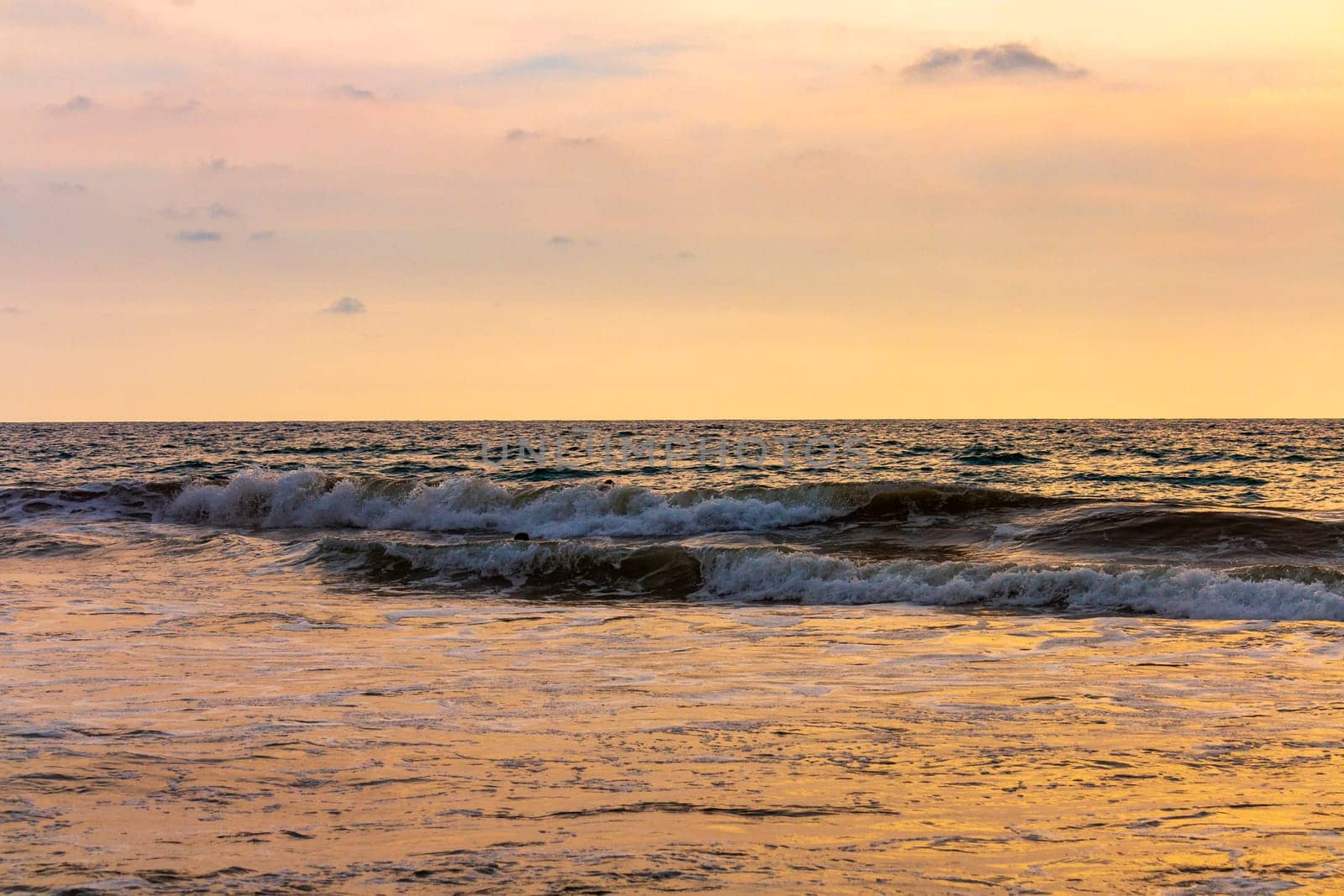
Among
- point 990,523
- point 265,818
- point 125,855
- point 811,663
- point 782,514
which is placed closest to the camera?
point 125,855

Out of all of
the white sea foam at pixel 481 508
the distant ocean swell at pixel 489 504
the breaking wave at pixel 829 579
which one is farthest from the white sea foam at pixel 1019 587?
the distant ocean swell at pixel 489 504

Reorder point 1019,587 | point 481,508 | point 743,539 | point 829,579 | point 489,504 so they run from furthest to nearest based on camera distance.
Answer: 1. point 489,504
2. point 481,508
3. point 743,539
4. point 829,579
5. point 1019,587

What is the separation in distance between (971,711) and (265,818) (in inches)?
178

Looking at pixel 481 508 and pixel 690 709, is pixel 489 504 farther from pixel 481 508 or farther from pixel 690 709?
pixel 690 709

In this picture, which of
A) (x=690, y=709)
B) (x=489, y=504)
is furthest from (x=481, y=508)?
(x=690, y=709)

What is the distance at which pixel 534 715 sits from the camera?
7867 mm

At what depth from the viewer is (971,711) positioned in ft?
26.0

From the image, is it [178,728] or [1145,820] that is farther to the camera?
[178,728]

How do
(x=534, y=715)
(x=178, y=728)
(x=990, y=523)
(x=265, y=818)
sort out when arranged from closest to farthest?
(x=265, y=818) < (x=178, y=728) < (x=534, y=715) < (x=990, y=523)

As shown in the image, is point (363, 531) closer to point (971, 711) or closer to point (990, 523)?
point (990, 523)

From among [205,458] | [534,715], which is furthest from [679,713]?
[205,458]

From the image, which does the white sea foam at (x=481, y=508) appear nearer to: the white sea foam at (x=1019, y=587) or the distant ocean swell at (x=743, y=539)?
the distant ocean swell at (x=743, y=539)

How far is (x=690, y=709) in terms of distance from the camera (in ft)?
26.5

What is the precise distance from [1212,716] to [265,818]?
227 inches
